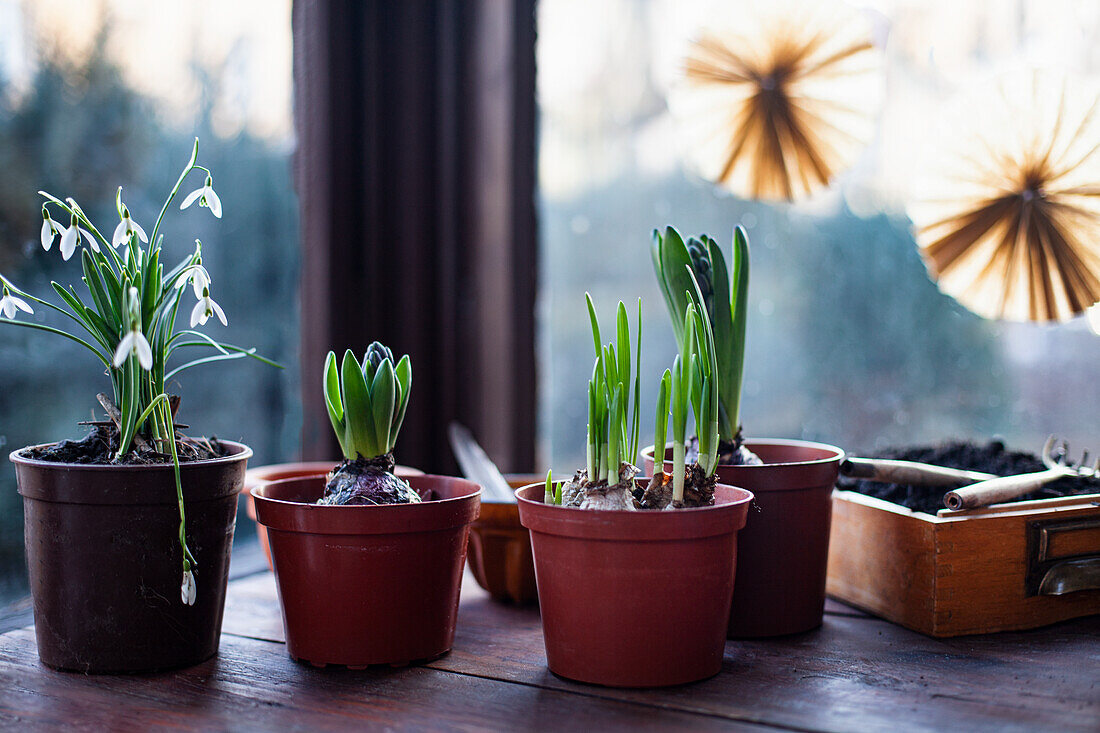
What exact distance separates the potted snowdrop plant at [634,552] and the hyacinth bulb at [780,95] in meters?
0.59

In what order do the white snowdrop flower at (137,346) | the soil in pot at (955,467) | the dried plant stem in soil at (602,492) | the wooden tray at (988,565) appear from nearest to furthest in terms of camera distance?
the white snowdrop flower at (137,346) → the dried plant stem in soil at (602,492) → the wooden tray at (988,565) → the soil in pot at (955,467)

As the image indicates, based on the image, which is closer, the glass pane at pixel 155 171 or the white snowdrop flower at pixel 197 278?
the white snowdrop flower at pixel 197 278

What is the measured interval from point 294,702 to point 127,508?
0.22m

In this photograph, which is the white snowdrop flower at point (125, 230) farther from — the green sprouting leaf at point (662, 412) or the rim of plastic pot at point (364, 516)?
the green sprouting leaf at point (662, 412)

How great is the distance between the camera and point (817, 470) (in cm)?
94

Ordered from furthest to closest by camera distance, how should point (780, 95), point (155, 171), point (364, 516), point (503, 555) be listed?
point (780, 95) → point (155, 171) → point (503, 555) → point (364, 516)

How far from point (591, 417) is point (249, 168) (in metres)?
0.74

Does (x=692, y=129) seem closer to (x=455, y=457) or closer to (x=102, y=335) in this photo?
(x=455, y=457)

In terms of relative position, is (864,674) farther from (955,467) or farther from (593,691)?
(955,467)

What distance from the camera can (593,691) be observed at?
0.77 m

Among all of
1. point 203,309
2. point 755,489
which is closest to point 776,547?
point 755,489

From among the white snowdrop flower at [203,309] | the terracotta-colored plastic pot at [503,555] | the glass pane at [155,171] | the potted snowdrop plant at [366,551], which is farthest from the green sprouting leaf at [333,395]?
the glass pane at [155,171]

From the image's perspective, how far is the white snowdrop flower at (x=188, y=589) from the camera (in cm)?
75

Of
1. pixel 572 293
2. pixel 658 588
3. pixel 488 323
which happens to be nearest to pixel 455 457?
pixel 488 323
